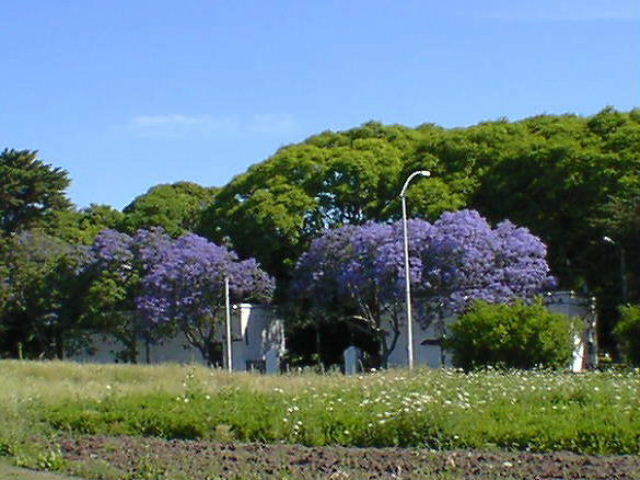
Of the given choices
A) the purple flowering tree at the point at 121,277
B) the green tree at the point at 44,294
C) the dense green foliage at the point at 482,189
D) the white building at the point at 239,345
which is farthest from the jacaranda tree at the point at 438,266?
the green tree at the point at 44,294

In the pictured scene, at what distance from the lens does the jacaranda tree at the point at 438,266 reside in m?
41.5

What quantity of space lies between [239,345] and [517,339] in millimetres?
22178

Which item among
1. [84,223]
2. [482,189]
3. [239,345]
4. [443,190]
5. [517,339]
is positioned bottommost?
[239,345]

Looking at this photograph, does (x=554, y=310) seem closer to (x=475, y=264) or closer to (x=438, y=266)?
(x=475, y=264)

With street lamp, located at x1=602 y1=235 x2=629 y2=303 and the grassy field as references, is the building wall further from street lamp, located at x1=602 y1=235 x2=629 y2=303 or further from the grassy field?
the grassy field

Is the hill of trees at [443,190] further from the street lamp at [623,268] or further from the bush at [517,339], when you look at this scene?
the bush at [517,339]

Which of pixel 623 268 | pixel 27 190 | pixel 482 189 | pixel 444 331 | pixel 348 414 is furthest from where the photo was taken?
pixel 27 190

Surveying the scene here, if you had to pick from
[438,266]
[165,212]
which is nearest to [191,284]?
[438,266]

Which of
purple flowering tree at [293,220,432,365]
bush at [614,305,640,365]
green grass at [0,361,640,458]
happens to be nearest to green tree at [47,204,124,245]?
purple flowering tree at [293,220,432,365]

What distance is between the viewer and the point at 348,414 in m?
15.2

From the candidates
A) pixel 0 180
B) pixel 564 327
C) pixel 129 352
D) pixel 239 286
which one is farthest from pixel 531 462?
pixel 0 180

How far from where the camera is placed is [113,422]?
1711 centimetres

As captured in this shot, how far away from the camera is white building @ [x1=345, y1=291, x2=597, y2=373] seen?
41562 mm

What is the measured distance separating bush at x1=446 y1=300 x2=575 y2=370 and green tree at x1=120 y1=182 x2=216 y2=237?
3312 centimetres
